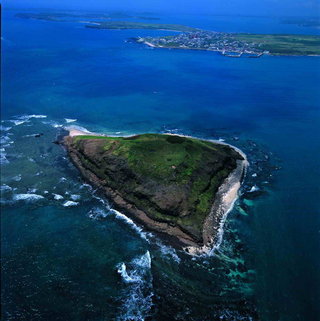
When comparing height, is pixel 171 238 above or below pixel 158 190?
below

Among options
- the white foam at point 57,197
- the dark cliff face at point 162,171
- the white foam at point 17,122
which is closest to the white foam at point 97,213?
the dark cliff face at point 162,171

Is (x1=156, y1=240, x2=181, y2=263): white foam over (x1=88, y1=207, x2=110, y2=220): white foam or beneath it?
beneath

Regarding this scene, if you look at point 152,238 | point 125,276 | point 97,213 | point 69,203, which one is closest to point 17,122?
point 69,203

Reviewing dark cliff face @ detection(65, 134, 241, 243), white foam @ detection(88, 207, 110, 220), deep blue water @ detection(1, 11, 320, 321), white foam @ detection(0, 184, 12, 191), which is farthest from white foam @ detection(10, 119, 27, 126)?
white foam @ detection(88, 207, 110, 220)

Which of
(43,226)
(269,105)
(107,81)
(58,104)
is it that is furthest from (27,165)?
(269,105)

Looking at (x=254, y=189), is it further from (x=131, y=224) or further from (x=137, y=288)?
(x=137, y=288)

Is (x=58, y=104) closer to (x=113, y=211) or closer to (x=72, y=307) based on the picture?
(x=113, y=211)

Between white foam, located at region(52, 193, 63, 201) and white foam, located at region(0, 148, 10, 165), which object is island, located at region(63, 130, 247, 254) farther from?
white foam, located at region(0, 148, 10, 165)
